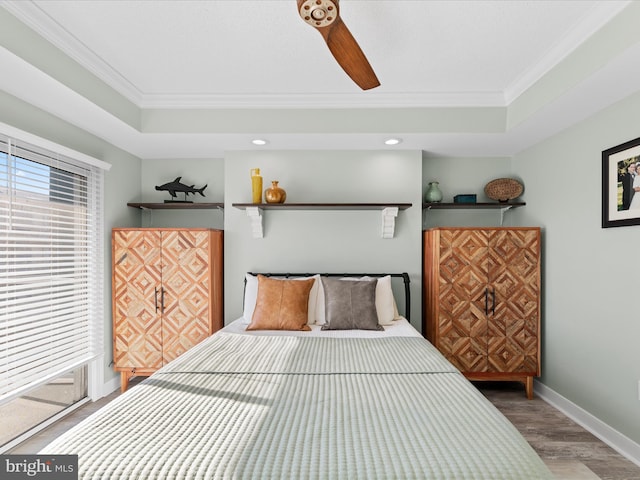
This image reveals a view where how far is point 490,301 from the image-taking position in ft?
10.5

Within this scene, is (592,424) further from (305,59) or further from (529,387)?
(305,59)

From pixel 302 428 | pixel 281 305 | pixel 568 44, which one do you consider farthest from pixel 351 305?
pixel 568 44

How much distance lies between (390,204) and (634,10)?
1.93 m

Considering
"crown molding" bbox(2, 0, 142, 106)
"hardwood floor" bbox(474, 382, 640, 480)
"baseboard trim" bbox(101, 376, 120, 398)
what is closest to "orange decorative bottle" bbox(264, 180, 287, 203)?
"crown molding" bbox(2, 0, 142, 106)

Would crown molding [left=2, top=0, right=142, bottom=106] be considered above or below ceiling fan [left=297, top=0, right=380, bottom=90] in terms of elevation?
above

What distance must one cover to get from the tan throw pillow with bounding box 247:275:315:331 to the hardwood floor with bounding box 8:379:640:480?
1018 mm

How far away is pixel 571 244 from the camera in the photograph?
2.92 meters

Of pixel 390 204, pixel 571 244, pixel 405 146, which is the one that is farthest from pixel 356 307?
pixel 571 244

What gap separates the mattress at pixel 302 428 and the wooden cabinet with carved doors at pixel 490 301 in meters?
1.41

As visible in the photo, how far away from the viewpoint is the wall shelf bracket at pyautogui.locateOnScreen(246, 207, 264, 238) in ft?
11.1

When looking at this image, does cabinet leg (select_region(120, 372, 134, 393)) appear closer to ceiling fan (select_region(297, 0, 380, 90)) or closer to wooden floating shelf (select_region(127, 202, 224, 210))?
wooden floating shelf (select_region(127, 202, 224, 210))

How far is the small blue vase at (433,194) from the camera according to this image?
3584 millimetres

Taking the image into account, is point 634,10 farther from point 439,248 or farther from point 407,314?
point 407,314

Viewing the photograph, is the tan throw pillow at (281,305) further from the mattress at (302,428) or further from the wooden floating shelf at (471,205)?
the wooden floating shelf at (471,205)
